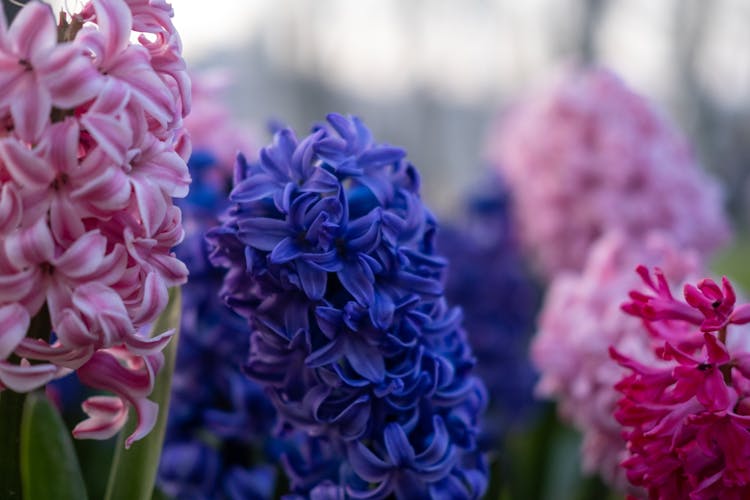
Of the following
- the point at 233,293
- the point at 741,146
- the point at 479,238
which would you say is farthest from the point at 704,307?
the point at 741,146

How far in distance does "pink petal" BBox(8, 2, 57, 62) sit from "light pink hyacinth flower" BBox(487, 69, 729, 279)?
105 centimetres

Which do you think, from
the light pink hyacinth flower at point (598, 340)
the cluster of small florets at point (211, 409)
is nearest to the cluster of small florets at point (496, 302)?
the light pink hyacinth flower at point (598, 340)

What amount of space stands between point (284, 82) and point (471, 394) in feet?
24.2

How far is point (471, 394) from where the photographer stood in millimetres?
696

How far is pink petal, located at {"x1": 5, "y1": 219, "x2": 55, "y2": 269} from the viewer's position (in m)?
0.47

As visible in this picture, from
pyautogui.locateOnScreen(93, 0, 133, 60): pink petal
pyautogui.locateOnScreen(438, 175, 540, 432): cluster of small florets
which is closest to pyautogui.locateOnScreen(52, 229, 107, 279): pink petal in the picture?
pyautogui.locateOnScreen(93, 0, 133, 60): pink petal

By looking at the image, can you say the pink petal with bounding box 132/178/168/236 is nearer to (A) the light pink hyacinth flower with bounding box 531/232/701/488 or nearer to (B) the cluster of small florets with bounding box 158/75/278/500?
(B) the cluster of small florets with bounding box 158/75/278/500

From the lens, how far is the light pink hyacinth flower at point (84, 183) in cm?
47

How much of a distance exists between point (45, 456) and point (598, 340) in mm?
550

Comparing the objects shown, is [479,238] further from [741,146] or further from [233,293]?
[741,146]

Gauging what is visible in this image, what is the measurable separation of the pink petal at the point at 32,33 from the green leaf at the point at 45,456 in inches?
7.6

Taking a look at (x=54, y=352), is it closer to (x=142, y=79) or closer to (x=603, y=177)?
(x=142, y=79)

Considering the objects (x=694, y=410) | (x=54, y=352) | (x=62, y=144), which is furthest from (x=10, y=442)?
(x=694, y=410)

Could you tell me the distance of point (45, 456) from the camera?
0.55 metres
